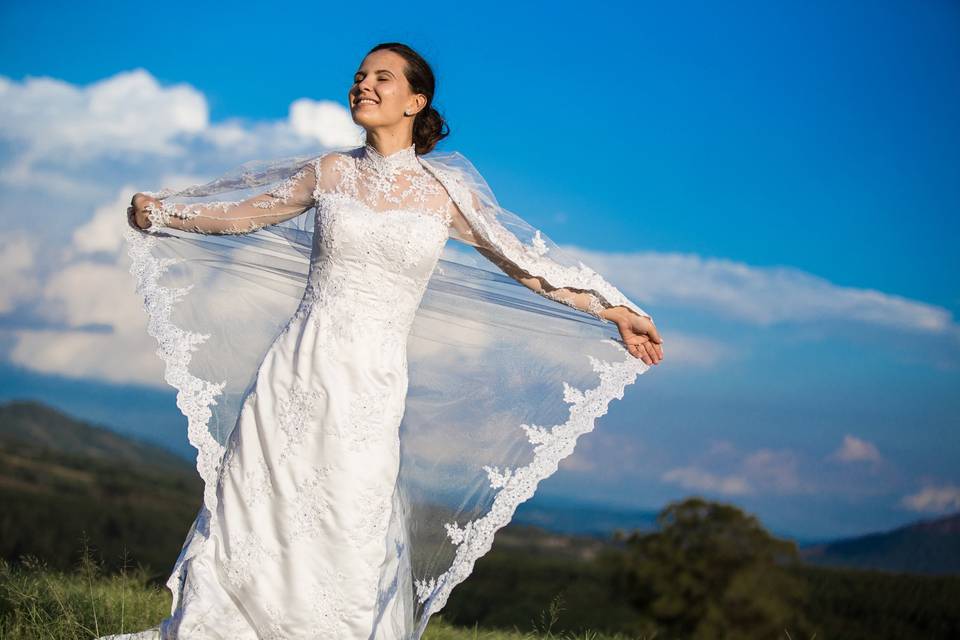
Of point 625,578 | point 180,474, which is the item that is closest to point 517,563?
point 625,578

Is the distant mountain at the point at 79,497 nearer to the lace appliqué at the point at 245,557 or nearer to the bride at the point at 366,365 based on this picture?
the bride at the point at 366,365

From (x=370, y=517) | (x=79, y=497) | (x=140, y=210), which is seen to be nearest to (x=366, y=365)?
(x=370, y=517)

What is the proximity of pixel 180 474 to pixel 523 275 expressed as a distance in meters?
15.9

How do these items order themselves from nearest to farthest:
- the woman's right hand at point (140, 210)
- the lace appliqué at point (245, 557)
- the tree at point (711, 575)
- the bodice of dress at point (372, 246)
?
the lace appliqué at point (245, 557), the bodice of dress at point (372, 246), the woman's right hand at point (140, 210), the tree at point (711, 575)

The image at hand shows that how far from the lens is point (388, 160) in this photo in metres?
3.69

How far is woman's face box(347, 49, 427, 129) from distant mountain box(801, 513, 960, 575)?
26.9 ft

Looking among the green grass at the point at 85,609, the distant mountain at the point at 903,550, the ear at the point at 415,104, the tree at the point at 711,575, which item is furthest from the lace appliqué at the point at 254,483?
the distant mountain at the point at 903,550

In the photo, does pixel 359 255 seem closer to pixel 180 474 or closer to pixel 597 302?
pixel 597 302

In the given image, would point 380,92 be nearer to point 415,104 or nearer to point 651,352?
point 415,104

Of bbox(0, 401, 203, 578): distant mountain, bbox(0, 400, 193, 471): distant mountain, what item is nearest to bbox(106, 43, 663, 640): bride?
bbox(0, 401, 203, 578): distant mountain

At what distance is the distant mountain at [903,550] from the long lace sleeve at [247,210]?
26.8ft

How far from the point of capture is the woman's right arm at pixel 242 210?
3768 mm

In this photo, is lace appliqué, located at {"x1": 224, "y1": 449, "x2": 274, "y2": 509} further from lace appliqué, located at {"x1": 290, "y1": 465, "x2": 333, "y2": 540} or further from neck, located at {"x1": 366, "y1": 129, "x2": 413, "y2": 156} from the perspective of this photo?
neck, located at {"x1": 366, "y1": 129, "x2": 413, "y2": 156}

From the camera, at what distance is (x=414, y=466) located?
3990 mm
